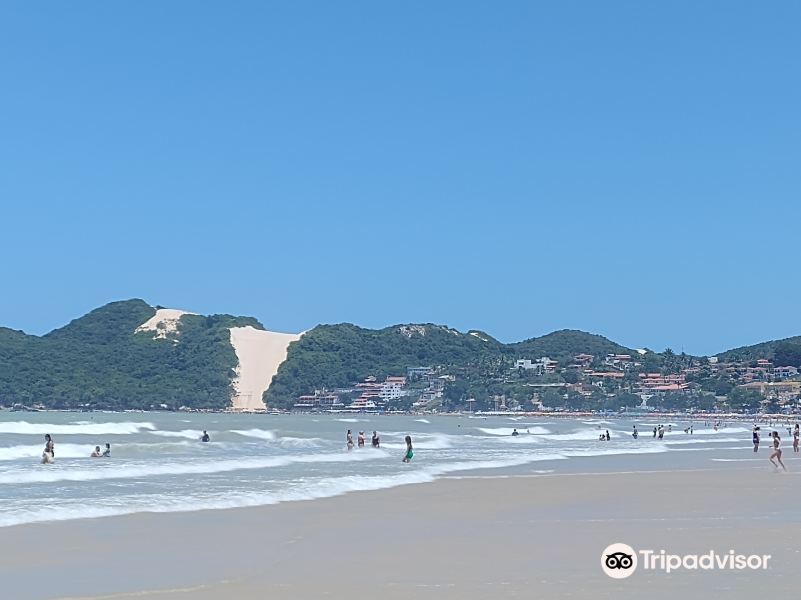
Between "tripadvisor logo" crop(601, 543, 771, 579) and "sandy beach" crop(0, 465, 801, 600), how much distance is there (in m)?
0.17

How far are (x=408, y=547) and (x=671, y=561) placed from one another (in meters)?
3.47

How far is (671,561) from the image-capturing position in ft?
39.8

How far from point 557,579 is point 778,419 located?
14645cm

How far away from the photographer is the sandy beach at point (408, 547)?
10922 millimetres

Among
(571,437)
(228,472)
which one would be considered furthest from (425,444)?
(228,472)

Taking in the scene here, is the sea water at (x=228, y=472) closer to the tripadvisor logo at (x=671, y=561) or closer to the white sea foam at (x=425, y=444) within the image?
the white sea foam at (x=425, y=444)

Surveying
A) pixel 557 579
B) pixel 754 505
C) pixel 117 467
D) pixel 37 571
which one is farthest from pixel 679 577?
pixel 117 467

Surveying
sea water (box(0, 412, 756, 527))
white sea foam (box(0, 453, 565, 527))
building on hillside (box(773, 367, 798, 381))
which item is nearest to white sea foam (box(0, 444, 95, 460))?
sea water (box(0, 412, 756, 527))

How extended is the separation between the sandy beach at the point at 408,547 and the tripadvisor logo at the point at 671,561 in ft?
0.56

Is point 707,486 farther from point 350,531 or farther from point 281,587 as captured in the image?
point 281,587

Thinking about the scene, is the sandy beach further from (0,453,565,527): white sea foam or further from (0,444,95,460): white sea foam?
(0,444,95,460): white sea foam

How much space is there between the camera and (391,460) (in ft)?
123

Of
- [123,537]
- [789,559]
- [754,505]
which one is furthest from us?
[754,505]

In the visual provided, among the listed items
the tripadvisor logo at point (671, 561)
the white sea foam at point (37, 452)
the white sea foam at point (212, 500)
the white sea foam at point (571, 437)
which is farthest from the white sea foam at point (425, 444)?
the tripadvisor logo at point (671, 561)
